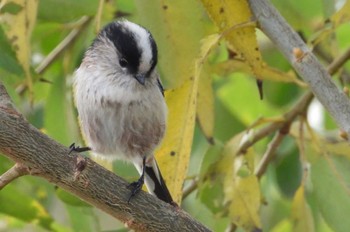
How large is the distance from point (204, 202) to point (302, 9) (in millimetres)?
718

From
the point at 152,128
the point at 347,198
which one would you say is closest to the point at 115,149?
the point at 152,128

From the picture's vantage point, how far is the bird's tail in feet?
7.84

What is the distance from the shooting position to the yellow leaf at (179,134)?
6.93 feet

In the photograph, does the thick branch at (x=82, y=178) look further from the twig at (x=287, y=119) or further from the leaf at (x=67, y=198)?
the twig at (x=287, y=119)

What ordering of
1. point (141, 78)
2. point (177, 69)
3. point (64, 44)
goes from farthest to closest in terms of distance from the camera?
point (64, 44), point (141, 78), point (177, 69)

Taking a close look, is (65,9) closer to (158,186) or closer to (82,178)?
(158,186)

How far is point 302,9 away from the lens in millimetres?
2818

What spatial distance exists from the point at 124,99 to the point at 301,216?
0.56m

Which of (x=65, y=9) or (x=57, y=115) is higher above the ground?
(x=65, y=9)

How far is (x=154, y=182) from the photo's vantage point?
8.17 feet

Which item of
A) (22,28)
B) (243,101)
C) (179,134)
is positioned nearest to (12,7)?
(22,28)

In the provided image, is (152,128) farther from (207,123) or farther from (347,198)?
(347,198)

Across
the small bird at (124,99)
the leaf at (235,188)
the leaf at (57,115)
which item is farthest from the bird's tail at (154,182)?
the leaf at (57,115)

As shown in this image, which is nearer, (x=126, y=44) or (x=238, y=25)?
(x=238, y=25)
